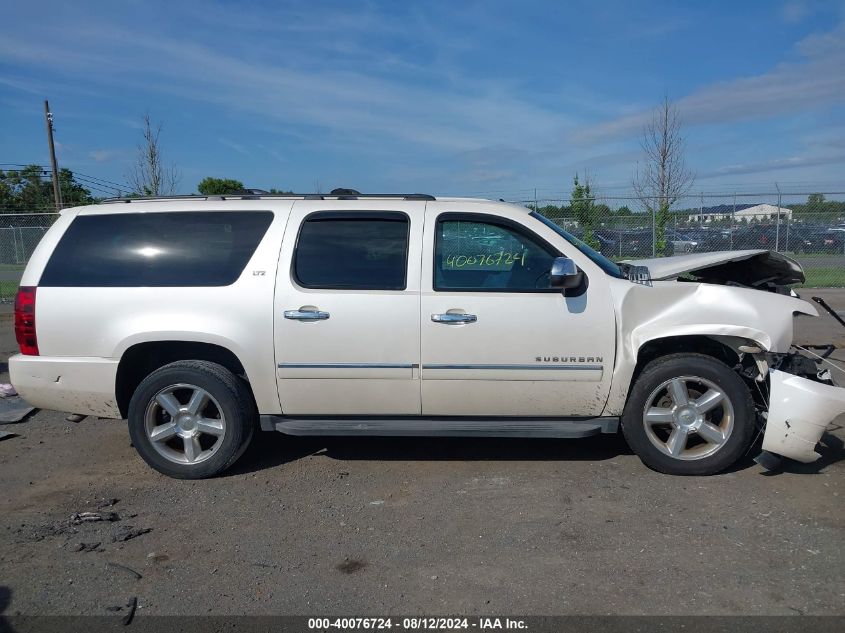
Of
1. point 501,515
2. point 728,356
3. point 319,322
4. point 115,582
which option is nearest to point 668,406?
point 728,356

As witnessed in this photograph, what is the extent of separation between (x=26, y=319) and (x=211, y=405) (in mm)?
1404

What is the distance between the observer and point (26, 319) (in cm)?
479

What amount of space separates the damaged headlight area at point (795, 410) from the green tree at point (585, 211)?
1174 centimetres

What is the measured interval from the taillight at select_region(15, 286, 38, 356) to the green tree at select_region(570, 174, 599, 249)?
12940mm

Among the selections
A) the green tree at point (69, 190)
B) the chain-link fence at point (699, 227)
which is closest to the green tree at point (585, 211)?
the chain-link fence at point (699, 227)

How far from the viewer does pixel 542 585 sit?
11.0 feet

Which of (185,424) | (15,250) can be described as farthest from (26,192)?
(185,424)

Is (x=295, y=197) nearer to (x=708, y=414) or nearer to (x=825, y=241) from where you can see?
(x=708, y=414)

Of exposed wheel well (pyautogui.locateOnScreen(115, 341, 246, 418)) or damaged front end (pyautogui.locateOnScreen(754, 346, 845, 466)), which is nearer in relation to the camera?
damaged front end (pyautogui.locateOnScreen(754, 346, 845, 466))

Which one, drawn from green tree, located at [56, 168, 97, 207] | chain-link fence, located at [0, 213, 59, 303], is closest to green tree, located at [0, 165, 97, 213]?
green tree, located at [56, 168, 97, 207]

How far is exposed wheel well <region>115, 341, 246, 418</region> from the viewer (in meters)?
4.84

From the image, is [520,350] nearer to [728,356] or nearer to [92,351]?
[728,356]

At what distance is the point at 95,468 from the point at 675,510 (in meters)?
4.07

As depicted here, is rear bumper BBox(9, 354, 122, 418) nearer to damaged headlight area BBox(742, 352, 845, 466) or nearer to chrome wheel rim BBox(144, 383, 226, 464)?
chrome wheel rim BBox(144, 383, 226, 464)
